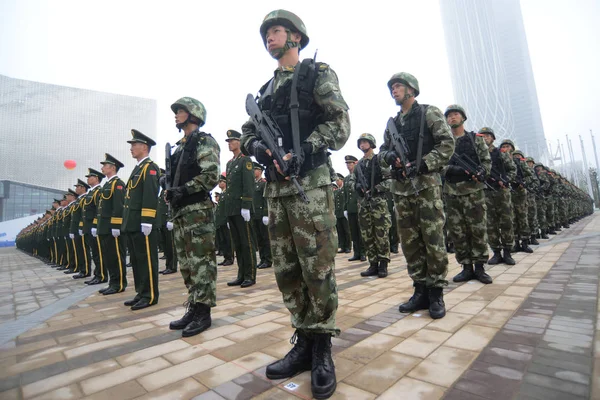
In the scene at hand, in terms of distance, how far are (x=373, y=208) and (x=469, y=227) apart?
1.63 metres

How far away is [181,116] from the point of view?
3.51 metres

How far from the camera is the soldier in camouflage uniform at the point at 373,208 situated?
17.7ft

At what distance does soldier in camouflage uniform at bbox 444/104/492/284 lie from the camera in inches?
172

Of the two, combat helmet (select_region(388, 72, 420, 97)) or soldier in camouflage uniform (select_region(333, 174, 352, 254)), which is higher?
combat helmet (select_region(388, 72, 420, 97))

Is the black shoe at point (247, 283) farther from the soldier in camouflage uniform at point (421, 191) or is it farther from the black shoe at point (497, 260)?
the black shoe at point (497, 260)

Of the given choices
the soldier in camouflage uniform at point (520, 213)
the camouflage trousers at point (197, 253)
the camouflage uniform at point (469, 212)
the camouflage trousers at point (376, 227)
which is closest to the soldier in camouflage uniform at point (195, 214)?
the camouflage trousers at point (197, 253)

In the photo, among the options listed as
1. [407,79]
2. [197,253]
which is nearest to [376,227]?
[407,79]

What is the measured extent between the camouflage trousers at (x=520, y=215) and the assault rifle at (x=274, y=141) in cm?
701

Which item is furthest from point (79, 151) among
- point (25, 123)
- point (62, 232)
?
point (62, 232)

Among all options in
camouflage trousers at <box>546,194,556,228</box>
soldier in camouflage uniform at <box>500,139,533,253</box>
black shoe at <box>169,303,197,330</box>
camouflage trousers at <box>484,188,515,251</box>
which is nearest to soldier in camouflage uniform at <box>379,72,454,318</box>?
black shoe at <box>169,303,197,330</box>

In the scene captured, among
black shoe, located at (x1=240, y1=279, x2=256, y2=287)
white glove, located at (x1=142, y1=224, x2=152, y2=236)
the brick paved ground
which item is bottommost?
the brick paved ground

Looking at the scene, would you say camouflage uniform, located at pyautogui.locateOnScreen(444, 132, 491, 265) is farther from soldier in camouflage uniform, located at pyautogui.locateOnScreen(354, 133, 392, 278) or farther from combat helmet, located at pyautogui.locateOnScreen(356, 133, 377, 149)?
combat helmet, located at pyautogui.locateOnScreen(356, 133, 377, 149)

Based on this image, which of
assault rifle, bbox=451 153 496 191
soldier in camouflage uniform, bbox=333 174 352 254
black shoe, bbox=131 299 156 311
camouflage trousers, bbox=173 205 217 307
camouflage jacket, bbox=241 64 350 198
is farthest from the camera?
soldier in camouflage uniform, bbox=333 174 352 254

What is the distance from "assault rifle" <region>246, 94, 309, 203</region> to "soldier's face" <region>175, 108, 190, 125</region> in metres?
1.58
